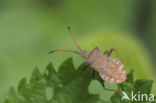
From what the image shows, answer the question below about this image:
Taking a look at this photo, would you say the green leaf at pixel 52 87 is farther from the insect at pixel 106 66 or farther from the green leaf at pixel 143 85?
the green leaf at pixel 143 85

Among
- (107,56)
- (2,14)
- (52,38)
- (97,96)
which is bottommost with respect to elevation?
(97,96)

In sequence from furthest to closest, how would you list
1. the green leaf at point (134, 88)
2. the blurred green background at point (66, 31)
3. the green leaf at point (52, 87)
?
the blurred green background at point (66, 31), the green leaf at point (52, 87), the green leaf at point (134, 88)

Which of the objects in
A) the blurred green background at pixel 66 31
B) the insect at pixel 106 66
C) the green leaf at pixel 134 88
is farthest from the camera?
the blurred green background at pixel 66 31

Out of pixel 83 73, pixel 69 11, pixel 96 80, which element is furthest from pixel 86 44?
pixel 69 11

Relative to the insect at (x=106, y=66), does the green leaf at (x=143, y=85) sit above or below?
below

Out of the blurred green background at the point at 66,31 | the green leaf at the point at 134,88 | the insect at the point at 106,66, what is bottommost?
the green leaf at the point at 134,88

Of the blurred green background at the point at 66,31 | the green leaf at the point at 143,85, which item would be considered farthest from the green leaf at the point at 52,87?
the blurred green background at the point at 66,31

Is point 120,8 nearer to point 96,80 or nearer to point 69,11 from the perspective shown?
point 69,11

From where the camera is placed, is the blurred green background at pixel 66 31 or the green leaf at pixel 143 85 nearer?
the green leaf at pixel 143 85

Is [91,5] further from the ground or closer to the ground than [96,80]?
further from the ground

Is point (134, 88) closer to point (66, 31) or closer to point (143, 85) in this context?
point (143, 85)
